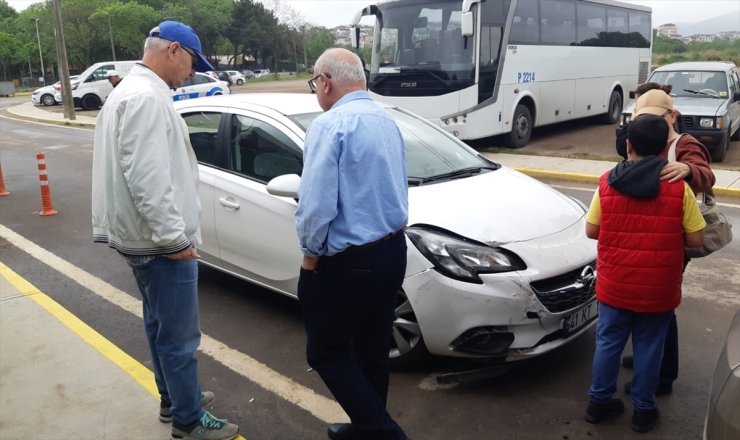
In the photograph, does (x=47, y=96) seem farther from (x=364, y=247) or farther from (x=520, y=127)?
(x=364, y=247)

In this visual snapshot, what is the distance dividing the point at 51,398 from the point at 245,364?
113 cm

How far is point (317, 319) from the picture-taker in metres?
2.71

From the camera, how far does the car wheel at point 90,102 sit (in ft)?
98.3

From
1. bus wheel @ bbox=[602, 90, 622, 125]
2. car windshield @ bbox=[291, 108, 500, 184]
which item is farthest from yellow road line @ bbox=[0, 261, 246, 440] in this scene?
bus wheel @ bbox=[602, 90, 622, 125]

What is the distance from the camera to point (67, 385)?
3.73 metres

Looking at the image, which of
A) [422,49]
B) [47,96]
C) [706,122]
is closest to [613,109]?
[706,122]

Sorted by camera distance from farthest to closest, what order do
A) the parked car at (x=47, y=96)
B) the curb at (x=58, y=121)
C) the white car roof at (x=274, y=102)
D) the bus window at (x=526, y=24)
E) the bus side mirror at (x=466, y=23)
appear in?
1. the parked car at (x=47, y=96)
2. the curb at (x=58, y=121)
3. the bus window at (x=526, y=24)
4. the bus side mirror at (x=466, y=23)
5. the white car roof at (x=274, y=102)

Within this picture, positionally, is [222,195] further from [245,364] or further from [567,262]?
[567,262]

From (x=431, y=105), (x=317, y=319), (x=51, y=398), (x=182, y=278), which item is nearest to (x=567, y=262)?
(x=317, y=319)

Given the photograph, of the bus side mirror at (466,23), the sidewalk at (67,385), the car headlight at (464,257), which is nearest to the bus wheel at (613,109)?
the bus side mirror at (466,23)

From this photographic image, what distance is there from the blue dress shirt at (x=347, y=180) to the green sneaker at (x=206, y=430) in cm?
114

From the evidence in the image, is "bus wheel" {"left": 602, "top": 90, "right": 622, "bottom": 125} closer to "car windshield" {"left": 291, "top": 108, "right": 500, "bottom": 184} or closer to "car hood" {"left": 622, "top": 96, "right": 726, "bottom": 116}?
"car hood" {"left": 622, "top": 96, "right": 726, "bottom": 116}

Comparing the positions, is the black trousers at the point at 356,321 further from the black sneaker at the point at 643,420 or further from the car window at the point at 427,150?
the car window at the point at 427,150

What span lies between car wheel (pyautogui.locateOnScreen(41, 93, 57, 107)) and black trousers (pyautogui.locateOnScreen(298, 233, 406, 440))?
3579cm
